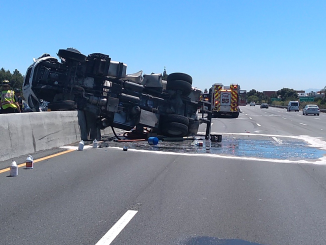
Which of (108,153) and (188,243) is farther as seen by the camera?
(108,153)

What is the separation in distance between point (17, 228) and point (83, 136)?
9.46m

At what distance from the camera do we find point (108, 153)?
1233 centimetres

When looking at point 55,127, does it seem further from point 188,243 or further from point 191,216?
point 188,243

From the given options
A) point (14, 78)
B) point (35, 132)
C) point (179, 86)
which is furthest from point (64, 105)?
point (14, 78)

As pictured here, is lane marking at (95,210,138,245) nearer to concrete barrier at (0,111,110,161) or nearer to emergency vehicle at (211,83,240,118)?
concrete barrier at (0,111,110,161)

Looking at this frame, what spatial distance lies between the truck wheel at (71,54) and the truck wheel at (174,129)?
3966 mm

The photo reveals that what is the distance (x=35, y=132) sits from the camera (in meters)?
11.7

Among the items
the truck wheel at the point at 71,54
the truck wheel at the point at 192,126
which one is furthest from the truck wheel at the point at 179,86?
the truck wheel at the point at 71,54

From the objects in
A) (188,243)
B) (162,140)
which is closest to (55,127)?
(162,140)

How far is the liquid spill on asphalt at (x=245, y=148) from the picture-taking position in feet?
42.6

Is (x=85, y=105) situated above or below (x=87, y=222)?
above

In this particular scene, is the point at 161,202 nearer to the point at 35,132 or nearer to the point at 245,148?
the point at 35,132

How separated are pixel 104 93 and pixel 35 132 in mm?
4414

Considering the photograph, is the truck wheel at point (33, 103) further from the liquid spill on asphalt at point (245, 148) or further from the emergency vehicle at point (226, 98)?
the emergency vehicle at point (226, 98)
